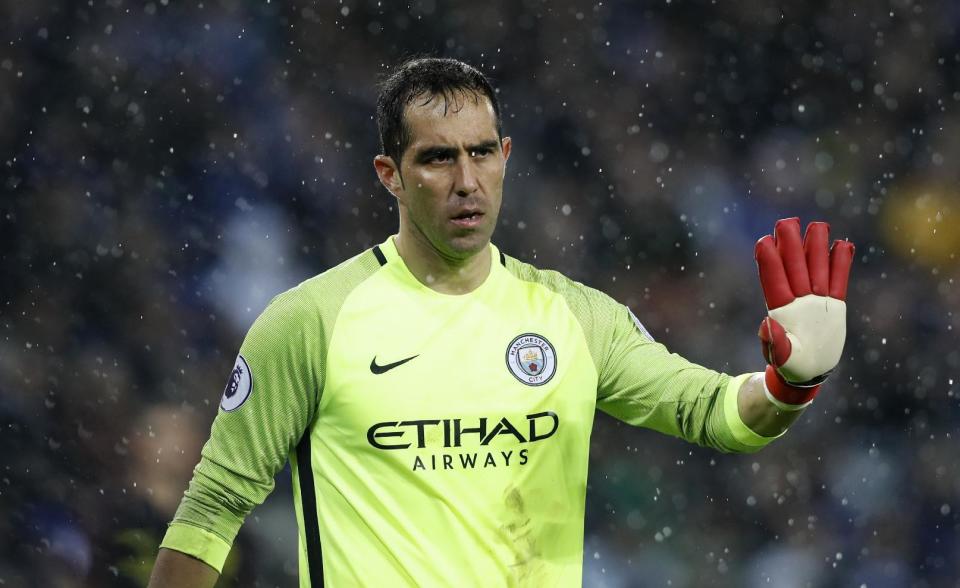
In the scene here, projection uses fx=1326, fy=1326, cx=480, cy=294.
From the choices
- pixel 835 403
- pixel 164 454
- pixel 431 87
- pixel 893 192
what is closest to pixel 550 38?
pixel 893 192

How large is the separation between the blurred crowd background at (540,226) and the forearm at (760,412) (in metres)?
2.71

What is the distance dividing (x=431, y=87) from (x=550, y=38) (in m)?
2.87

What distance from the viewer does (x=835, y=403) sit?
17.6ft

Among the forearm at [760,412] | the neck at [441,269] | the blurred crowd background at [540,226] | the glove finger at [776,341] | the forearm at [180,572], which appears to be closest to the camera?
the glove finger at [776,341]

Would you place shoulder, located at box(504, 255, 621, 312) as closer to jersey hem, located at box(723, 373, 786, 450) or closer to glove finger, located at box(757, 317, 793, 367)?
jersey hem, located at box(723, 373, 786, 450)

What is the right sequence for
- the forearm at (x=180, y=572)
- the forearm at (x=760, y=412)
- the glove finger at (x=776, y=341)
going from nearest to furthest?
1. the glove finger at (x=776, y=341)
2. the forearm at (x=760, y=412)
3. the forearm at (x=180, y=572)

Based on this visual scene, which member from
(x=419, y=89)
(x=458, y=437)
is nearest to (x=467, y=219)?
(x=419, y=89)

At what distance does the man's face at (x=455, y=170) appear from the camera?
2.57 metres

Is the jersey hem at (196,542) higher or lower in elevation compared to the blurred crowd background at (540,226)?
lower

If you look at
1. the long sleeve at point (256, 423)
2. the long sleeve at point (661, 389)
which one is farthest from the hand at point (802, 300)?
the long sleeve at point (256, 423)

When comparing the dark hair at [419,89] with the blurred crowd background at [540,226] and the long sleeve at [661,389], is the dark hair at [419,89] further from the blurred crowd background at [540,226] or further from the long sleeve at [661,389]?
the blurred crowd background at [540,226]

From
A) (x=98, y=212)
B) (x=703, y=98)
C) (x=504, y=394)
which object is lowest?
(x=504, y=394)

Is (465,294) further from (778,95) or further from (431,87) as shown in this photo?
(778,95)

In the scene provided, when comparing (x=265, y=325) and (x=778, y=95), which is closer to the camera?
(x=265, y=325)
